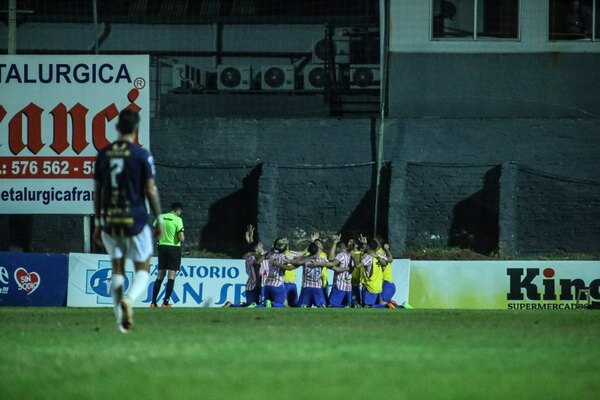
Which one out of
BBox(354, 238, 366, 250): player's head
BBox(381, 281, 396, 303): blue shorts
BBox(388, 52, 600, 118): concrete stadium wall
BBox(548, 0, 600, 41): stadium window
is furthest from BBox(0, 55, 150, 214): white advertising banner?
BBox(548, 0, 600, 41): stadium window

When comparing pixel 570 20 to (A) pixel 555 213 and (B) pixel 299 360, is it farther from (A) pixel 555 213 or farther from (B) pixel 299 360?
(B) pixel 299 360

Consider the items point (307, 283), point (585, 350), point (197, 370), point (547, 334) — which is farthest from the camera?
point (307, 283)

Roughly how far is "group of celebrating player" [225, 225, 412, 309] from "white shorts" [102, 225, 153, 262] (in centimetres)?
1287

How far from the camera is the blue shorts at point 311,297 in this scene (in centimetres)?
2469

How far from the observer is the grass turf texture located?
24.7 ft

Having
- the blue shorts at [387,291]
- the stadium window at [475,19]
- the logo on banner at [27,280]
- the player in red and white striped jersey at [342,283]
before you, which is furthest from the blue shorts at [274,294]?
the stadium window at [475,19]

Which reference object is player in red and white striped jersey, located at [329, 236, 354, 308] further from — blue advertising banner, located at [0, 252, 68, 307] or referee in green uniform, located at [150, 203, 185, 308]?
blue advertising banner, located at [0, 252, 68, 307]

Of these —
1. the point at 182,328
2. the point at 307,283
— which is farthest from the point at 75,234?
the point at 182,328

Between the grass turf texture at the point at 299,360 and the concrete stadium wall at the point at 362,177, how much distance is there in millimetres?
17579

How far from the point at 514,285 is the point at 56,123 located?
10.7 metres

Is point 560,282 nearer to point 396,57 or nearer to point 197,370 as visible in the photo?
point 396,57

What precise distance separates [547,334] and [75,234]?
71.0ft

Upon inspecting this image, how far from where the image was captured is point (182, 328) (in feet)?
41.3

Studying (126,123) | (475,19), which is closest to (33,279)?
(475,19)
